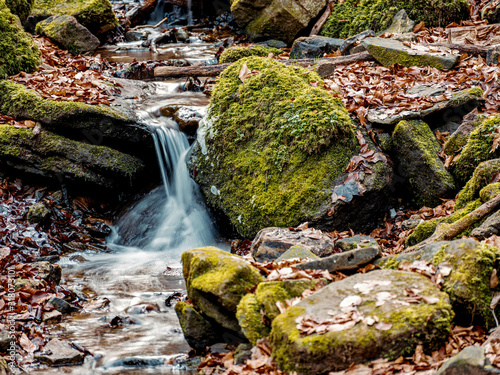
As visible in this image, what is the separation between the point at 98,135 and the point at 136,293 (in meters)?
3.59

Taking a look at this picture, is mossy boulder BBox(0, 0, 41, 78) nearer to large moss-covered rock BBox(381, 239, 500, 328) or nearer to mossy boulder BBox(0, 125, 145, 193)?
mossy boulder BBox(0, 125, 145, 193)

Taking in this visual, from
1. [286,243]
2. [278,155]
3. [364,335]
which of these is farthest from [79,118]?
[364,335]

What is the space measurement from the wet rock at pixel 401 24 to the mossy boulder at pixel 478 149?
5.65 metres

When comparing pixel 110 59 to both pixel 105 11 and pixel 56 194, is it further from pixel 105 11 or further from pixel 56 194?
pixel 56 194

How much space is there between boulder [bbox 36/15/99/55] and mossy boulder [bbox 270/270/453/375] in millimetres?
12267

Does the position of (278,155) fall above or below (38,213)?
above

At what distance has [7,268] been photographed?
6250 mm

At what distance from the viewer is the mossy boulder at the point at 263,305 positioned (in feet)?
12.9

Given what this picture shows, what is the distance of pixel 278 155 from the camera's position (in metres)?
6.90

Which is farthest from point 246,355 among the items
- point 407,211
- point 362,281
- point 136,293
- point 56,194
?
point 56,194

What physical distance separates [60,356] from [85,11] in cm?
1282

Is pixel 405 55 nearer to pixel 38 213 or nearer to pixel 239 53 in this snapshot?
pixel 239 53

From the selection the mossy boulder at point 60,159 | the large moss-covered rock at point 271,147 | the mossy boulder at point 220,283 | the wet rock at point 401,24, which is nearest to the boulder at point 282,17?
the wet rock at point 401,24

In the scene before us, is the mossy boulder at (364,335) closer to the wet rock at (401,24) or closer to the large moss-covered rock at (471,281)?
the large moss-covered rock at (471,281)
